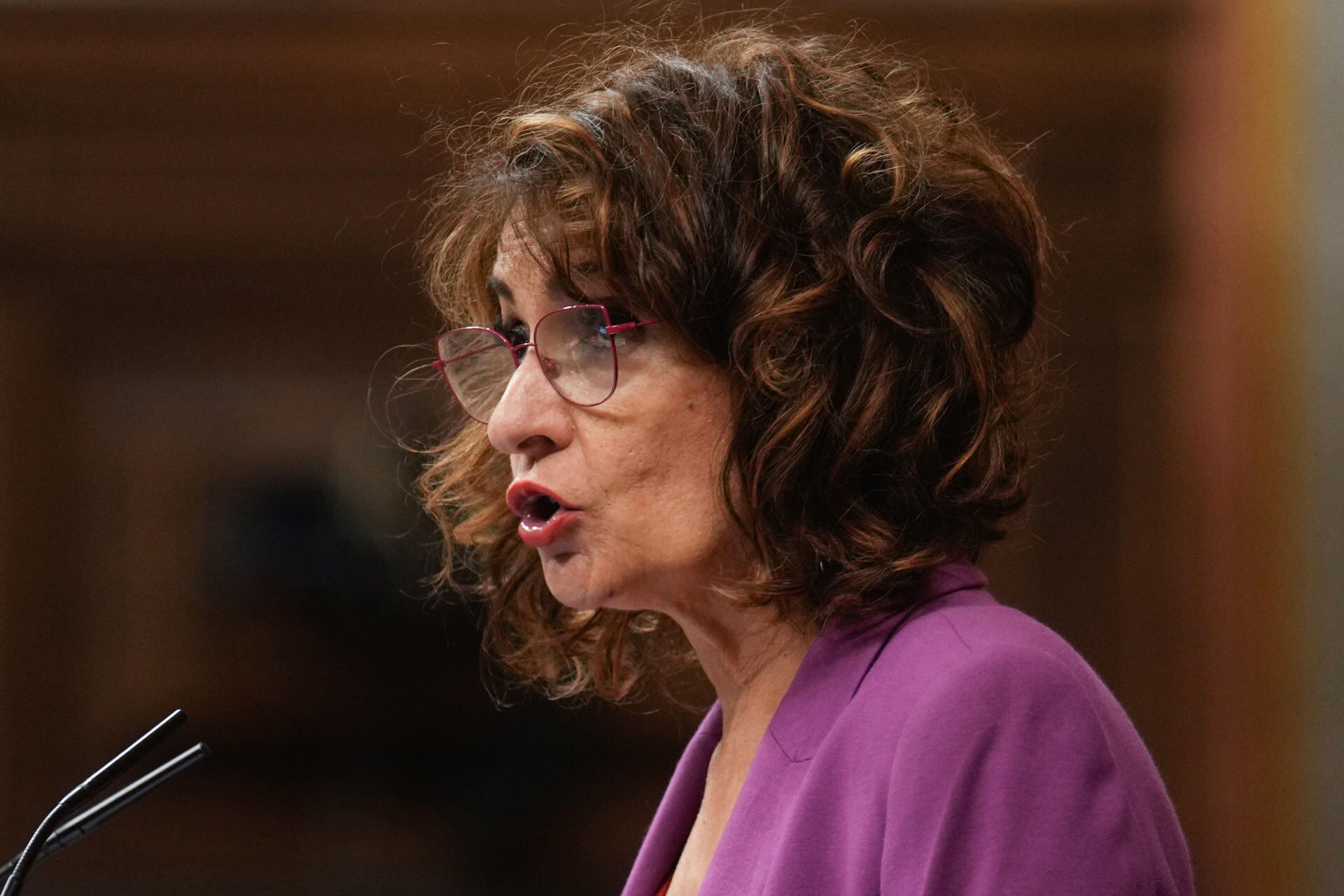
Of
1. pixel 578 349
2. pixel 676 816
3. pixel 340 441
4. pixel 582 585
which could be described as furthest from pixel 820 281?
pixel 340 441

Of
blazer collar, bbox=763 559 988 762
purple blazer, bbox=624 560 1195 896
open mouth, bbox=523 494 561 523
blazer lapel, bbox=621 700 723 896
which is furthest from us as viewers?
blazer lapel, bbox=621 700 723 896

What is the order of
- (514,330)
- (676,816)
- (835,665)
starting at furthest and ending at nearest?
(676,816)
(514,330)
(835,665)

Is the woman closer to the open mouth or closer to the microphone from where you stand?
the open mouth

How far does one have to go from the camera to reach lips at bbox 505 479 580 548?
1076 mm

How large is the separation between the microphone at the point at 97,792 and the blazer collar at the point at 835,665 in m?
0.41

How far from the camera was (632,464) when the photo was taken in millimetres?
1054

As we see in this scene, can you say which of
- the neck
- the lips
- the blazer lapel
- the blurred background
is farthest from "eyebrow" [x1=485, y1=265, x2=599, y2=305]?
the blurred background

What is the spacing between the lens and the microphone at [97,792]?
817 millimetres

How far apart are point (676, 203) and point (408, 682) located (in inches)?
86.2

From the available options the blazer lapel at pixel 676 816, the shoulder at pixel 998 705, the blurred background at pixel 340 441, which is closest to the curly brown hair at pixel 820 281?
the shoulder at pixel 998 705

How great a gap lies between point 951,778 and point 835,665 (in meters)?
0.20

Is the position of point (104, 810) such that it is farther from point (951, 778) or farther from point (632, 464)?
point (951, 778)

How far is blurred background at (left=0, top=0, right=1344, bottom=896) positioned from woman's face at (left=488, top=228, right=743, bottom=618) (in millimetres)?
1935

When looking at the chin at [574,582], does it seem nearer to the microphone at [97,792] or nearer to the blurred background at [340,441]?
the microphone at [97,792]
